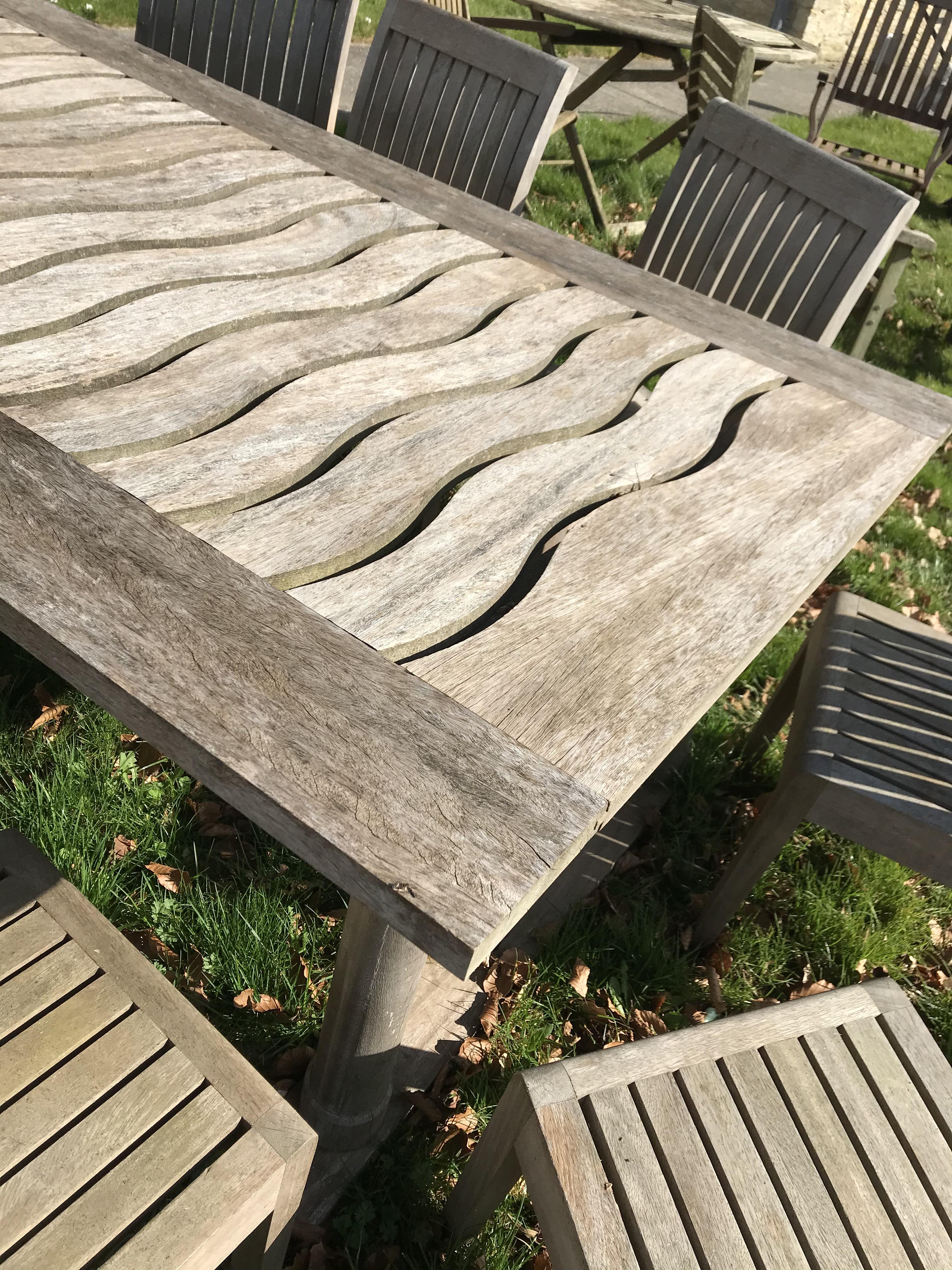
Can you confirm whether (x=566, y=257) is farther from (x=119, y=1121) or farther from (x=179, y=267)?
(x=119, y=1121)

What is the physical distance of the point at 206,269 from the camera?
5.67ft

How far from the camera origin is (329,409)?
4.80ft

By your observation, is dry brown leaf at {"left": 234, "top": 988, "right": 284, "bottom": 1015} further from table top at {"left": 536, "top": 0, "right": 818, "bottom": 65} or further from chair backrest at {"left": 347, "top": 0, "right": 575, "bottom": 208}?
table top at {"left": 536, "top": 0, "right": 818, "bottom": 65}

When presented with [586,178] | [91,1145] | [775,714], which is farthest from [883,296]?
[91,1145]

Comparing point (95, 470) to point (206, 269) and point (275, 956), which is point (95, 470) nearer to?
point (206, 269)

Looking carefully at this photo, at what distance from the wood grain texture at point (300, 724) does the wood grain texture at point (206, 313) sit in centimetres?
26

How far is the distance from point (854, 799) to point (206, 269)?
1405mm

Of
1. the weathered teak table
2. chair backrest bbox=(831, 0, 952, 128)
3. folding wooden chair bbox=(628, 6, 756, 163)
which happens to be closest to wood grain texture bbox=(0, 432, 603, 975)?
the weathered teak table

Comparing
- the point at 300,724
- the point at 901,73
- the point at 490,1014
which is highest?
the point at 901,73

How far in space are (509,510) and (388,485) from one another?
159mm

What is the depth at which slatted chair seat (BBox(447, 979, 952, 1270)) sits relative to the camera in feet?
3.84

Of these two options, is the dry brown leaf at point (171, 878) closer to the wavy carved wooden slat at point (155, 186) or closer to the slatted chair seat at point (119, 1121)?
the slatted chair seat at point (119, 1121)

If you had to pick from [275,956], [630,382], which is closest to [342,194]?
[630,382]

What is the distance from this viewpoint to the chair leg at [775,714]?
2.36m
